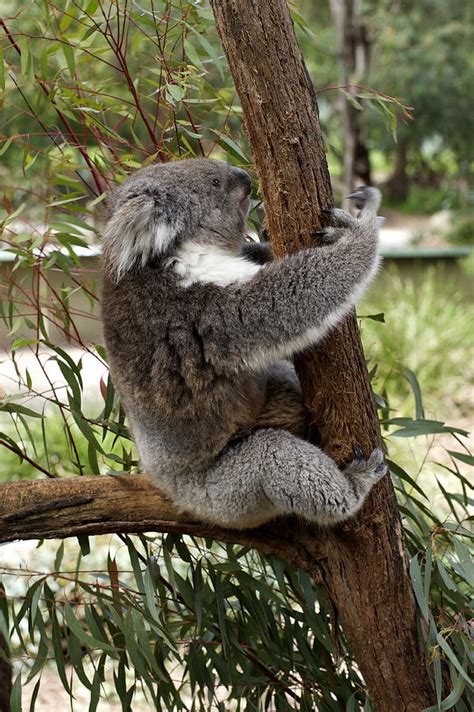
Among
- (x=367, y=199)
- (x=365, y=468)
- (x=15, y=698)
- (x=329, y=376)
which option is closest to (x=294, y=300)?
(x=329, y=376)

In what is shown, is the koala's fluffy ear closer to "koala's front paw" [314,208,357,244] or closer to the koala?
the koala

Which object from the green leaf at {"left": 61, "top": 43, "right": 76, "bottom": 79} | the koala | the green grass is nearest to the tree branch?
the koala

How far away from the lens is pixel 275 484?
2.02m

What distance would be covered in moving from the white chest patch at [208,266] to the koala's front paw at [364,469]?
0.54m

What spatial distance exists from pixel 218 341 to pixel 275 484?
387 millimetres

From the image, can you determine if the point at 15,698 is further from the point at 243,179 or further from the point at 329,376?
the point at 243,179

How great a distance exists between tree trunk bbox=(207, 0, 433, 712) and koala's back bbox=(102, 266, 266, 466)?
0.72ft

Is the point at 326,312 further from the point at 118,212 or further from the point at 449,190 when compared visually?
the point at 449,190

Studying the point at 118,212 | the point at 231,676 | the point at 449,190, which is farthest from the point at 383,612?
the point at 449,190

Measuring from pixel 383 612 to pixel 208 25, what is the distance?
1779 millimetres

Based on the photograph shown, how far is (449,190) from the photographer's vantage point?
16203 mm

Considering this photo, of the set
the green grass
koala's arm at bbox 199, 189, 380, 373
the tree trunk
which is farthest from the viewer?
the green grass

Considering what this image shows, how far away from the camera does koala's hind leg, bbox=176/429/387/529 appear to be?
1983 mm

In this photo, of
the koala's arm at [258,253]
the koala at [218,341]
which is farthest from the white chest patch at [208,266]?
the koala's arm at [258,253]
